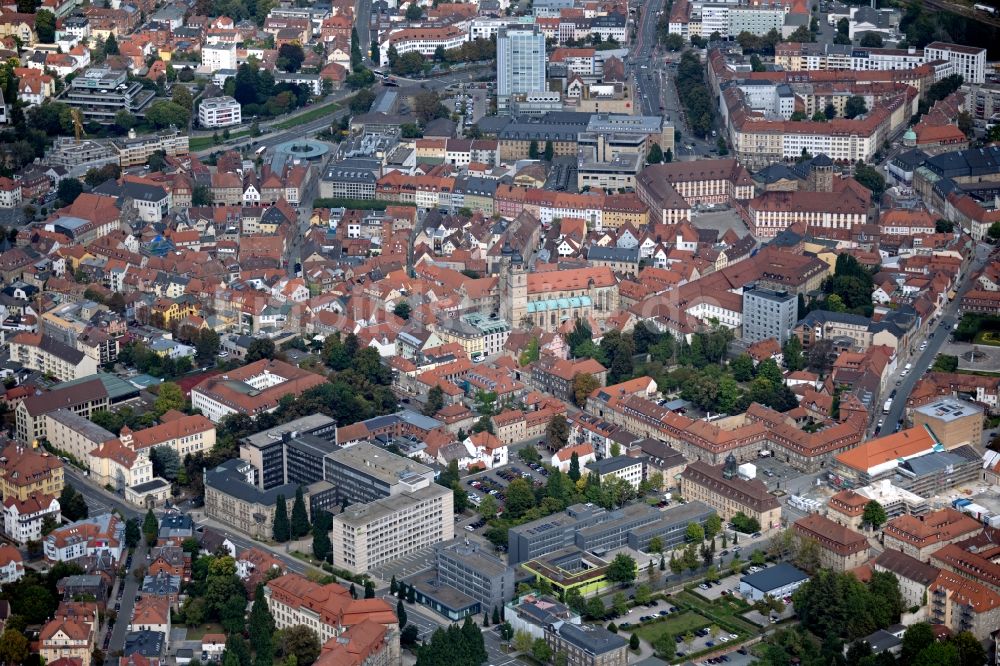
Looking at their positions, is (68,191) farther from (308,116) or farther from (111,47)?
(111,47)

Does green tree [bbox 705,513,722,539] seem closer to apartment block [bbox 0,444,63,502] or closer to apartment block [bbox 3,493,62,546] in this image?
apartment block [bbox 3,493,62,546]

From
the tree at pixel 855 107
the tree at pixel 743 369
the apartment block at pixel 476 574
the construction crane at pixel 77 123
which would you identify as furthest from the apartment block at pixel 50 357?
the tree at pixel 855 107

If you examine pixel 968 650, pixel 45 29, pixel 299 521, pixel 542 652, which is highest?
pixel 45 29

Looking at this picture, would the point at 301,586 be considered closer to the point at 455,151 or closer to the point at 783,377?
the point at 783,377

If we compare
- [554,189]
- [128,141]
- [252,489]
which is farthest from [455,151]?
[252,489]

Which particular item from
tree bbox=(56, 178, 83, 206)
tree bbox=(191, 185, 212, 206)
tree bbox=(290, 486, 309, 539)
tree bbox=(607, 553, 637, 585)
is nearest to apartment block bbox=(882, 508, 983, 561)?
tree bbox=(607, 553, 637, 585)

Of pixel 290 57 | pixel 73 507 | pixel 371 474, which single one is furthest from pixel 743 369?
pixel 290 57
